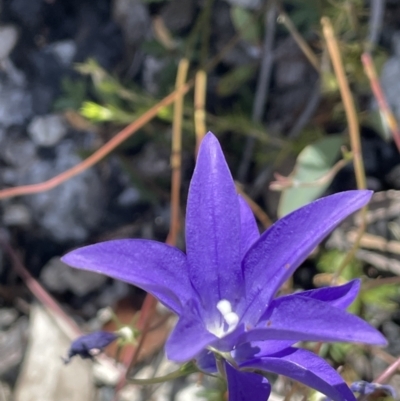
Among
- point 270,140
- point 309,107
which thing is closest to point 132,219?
point 270,140

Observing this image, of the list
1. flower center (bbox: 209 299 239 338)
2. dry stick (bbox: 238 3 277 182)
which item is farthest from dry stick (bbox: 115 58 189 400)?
flower center (bbox: 209 299 239 338)

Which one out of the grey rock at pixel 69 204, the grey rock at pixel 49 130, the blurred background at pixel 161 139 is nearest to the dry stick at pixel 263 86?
the blurred background at pixel 161 139

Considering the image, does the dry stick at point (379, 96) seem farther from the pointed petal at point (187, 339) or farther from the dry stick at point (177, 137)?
the pointed petal at point (187, 339)

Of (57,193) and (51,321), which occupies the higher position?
(57,193)

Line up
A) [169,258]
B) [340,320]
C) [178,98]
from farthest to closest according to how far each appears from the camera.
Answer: [178,98] < [169,258] < [340,320]

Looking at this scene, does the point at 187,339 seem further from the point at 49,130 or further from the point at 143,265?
the point at 49,130

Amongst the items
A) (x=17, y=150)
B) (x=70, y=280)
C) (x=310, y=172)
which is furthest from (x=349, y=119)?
(x=17, y=150)

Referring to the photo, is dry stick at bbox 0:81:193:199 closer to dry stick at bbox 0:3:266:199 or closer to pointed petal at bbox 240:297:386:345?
dry stick at bbox 0:3:266:199

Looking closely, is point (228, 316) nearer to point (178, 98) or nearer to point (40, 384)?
point (178, 98)
